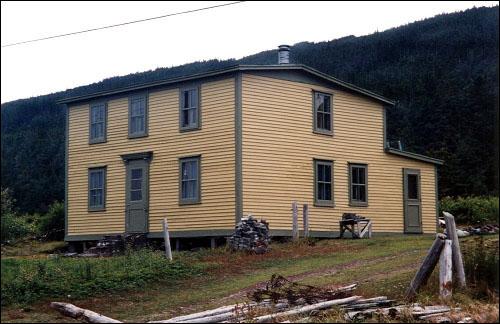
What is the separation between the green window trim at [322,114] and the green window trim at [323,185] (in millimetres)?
1072

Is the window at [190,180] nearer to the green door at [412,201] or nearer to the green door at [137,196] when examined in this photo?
the green door at [137,196]

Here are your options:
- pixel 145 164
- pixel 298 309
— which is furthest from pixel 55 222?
pixel 298 309

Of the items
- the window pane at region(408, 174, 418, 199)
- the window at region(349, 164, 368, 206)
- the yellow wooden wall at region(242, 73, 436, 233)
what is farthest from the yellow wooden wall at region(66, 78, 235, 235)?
the window pane at region(408, 174, 418, 199)

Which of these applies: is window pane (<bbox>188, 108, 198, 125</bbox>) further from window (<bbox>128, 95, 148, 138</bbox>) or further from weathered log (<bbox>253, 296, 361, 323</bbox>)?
weathered log (<bbox>253, 296, 361, 323</bbox>)

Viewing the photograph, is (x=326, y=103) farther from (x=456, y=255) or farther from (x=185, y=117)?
(x=456, y=255)

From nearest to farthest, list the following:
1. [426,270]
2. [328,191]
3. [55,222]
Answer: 1. [426,270]
2. [328,191]
3. [55,222]

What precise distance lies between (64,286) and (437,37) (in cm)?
4271

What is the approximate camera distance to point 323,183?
2858 centimetres

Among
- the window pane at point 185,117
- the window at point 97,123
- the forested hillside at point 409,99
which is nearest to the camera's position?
the window pane at point 185,117

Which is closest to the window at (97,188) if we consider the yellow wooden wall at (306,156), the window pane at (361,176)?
the yellow wooden wall at (306,156)

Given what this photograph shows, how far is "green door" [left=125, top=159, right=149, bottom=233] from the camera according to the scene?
28578 millimetres

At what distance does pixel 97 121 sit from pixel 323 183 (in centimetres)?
868

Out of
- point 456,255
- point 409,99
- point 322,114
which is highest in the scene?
point 409,99

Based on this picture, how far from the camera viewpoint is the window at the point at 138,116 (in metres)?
29.0
